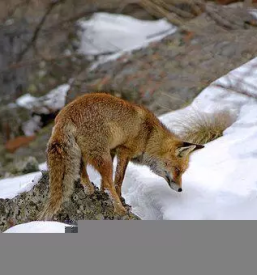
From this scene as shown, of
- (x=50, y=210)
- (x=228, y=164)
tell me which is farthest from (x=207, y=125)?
(x=50, y=210)

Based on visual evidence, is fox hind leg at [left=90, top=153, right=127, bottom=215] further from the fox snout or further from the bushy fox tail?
the fox snout

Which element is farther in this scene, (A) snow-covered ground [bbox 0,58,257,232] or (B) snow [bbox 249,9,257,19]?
(A) snow-covered ground [bbox 0,58,257,232]

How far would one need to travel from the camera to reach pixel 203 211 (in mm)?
5500

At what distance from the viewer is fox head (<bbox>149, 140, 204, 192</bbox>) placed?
231 inches

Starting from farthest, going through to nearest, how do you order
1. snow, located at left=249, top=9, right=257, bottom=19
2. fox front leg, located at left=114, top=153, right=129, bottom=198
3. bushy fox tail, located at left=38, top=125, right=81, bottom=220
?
1. fox front leg, located at left=114, top=153, right=129, bottom=198
2. bushy fox tail, located at left=38, top=125, right=81, bottom=220
3. snow, located at left=249, top=9, right=257, bottom=19

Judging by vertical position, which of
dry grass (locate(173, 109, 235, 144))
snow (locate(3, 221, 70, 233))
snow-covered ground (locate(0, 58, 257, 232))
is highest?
snow (locate(3, 221, 70, 233))

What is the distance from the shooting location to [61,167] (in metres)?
5.14

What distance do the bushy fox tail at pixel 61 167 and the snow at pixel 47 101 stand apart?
6.34 meters

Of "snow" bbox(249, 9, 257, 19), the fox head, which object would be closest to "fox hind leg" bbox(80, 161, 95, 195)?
the fox head

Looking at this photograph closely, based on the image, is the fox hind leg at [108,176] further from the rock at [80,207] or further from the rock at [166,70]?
the rock at [166,70]

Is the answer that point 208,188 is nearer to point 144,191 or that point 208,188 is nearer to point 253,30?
point 144,191

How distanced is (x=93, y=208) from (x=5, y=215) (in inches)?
39.8

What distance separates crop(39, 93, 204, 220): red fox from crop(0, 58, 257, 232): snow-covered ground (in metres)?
0.21

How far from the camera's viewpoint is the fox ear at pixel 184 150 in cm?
584
